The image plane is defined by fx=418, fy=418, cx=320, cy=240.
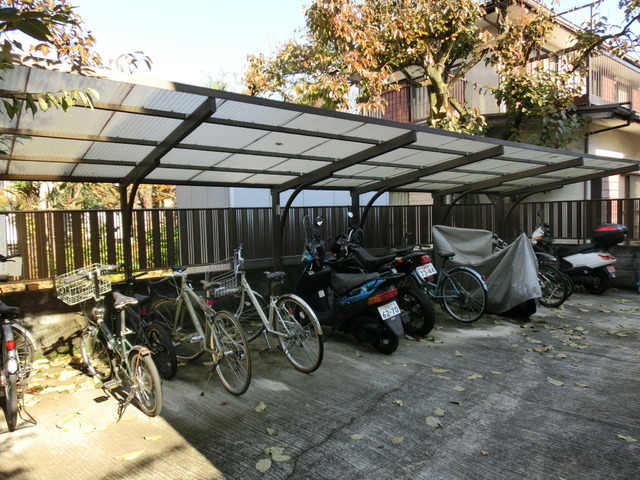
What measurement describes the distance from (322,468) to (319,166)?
4086 mm

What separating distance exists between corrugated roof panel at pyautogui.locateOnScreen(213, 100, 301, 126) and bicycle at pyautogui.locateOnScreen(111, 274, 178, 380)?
1797 millimetres

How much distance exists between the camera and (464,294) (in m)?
5.84

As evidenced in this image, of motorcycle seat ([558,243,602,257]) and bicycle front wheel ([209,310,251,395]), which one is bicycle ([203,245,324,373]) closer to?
bicycle front wheel ([209,310,251,395])

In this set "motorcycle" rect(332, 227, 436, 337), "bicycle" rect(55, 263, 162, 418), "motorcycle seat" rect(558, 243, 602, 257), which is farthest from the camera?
"motorcycle seat" rect(558, 243, 602, 257)

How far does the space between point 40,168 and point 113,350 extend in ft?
8.09

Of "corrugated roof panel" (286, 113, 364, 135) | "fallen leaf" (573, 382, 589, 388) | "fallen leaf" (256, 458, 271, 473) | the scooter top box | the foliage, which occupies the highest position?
the foliage

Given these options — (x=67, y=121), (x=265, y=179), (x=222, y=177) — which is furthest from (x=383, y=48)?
(x=67, y=121)

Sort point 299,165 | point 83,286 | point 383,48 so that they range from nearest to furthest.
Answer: point 83,286 < point 299,165 < point 383,48

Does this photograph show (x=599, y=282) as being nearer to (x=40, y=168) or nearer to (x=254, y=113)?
(x=254, y=113)

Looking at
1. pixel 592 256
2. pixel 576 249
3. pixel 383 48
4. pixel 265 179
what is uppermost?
pixel 383 48

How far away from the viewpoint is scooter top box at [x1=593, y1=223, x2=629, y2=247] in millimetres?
7055

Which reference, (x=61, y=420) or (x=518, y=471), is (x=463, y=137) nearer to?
(x=518, y=471)

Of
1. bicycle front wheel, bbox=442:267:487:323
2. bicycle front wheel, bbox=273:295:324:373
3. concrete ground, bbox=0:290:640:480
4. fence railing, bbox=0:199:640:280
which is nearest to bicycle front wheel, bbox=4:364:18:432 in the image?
concrete ground, bbox=0:290:640:480

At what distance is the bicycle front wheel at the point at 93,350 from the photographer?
404cm
